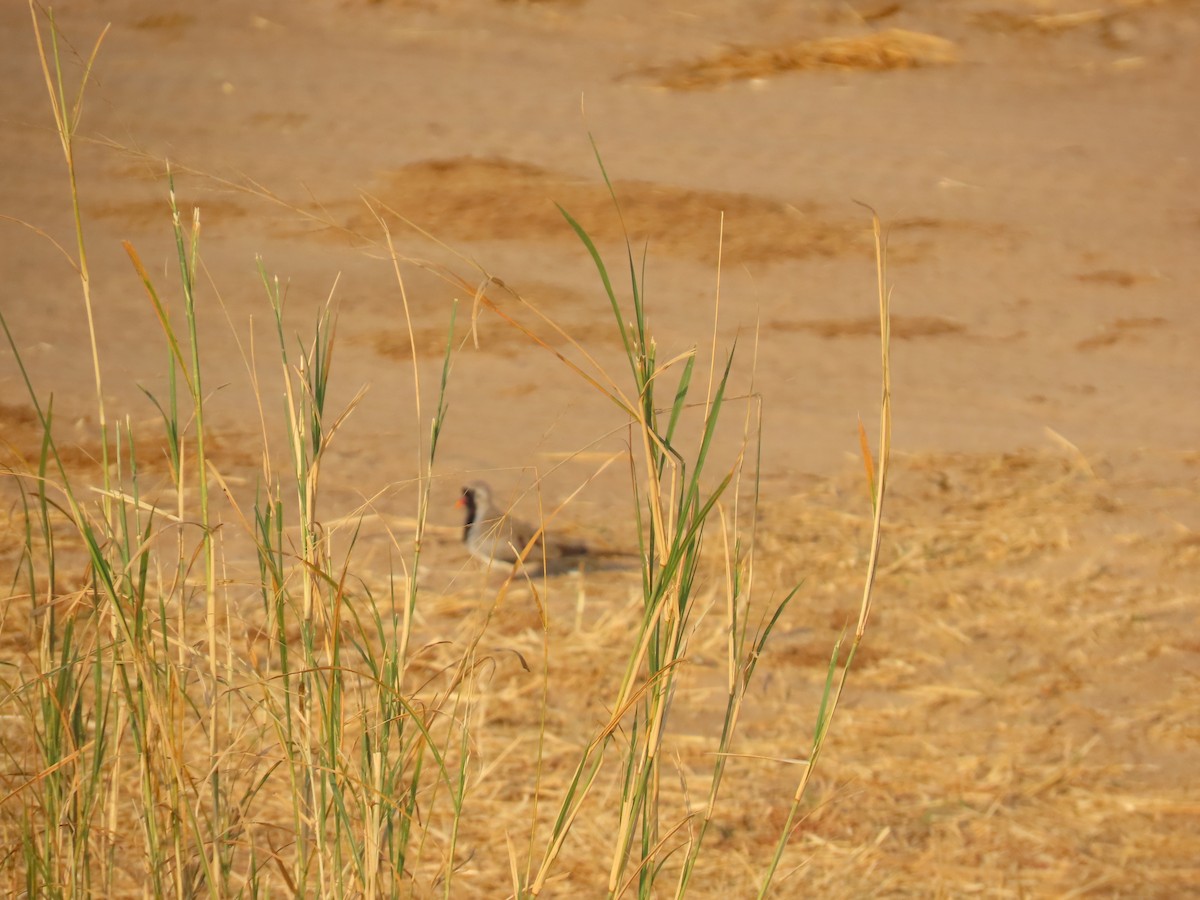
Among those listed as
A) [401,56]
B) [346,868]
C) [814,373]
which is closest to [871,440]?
[814,373]

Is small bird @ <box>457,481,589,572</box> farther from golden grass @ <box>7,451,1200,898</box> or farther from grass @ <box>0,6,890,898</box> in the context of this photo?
grass @ <box>0,6,890,898</box>

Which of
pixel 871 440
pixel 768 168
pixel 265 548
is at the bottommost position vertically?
pixel 871 440

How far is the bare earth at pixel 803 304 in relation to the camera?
289 cm

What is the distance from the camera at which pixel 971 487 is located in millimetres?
4926

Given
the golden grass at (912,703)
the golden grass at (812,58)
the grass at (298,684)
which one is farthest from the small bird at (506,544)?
the golden grass at (812,58)

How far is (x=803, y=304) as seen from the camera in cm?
750

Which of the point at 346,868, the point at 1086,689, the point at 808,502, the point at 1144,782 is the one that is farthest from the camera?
the point at 808,502

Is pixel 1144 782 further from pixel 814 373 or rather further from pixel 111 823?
pixel 814 373

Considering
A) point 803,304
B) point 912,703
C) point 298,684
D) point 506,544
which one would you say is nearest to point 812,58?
point 803,304

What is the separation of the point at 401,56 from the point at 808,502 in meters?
6.54

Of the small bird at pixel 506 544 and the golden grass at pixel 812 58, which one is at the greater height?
the golden grass at pixel 812 58

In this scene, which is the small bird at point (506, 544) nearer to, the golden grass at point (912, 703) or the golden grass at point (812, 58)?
the golden grass at point (912, 703)

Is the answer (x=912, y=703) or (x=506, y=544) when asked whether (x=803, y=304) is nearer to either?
(x=506, y=544)

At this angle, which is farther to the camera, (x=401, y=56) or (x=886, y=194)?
(x=401, y=56)
